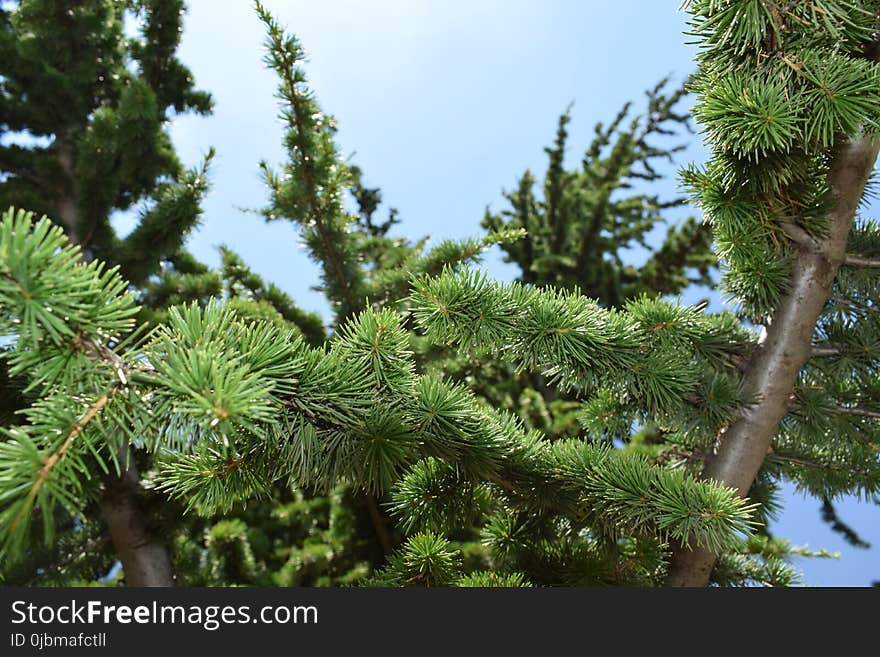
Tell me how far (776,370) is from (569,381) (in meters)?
0.78

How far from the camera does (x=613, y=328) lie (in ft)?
5.36

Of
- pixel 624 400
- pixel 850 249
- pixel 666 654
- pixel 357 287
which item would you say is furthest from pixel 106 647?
pixel 357 287

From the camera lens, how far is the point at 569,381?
1719 millimetres

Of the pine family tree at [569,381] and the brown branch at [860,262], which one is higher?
the brown branch at [860,262]

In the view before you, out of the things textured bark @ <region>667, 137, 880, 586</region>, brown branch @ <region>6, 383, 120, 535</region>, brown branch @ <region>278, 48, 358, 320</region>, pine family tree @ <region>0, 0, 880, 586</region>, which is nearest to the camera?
brown branch @ <region>6, 383, 120, 535</region>

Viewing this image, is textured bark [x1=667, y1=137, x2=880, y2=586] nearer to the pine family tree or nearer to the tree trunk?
the pine family tree

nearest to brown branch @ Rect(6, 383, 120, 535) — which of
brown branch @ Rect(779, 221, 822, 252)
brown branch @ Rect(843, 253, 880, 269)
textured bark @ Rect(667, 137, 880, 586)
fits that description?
textured bark @ Rect(667, 137, 880, 586)

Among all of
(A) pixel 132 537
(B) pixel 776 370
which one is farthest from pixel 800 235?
(A) pixel 132 537

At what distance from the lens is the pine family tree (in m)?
0.85

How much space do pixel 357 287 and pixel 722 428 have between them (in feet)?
7.99

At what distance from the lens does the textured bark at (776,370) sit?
1.92 meters

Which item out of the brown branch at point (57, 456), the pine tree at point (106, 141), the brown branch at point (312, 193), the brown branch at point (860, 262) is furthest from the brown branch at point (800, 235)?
the pine tree at point (106, 141)

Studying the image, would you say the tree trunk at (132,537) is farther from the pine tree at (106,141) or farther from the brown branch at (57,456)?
the brown branch at (57,456)

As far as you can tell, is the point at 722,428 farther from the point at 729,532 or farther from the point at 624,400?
the point at 729,532
